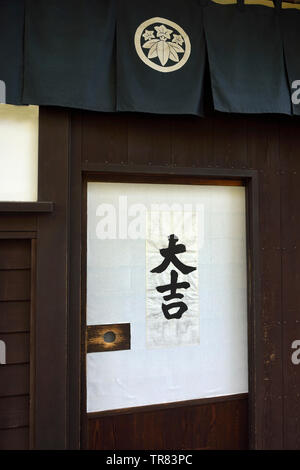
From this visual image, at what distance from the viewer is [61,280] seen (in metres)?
2.72

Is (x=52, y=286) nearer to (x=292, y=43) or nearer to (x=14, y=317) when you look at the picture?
(x=14, y=317)

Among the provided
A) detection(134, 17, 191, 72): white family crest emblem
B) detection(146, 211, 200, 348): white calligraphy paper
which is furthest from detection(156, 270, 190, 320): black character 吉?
detection(134, 17, 191, 72): white family crest emblem

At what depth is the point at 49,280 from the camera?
2.70 m

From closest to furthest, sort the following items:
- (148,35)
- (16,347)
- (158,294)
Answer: (16,347) < (148,35) < (158,294)

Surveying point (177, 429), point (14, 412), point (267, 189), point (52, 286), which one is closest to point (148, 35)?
point (267, 189)

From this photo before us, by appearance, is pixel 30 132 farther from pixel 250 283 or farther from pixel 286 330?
pixel 286 330

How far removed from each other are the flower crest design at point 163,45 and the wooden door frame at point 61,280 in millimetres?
856

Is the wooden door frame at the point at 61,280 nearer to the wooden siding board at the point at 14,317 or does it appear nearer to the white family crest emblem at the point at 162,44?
the wooden siding board at the point at 14,317

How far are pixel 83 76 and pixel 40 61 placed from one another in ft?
1.16

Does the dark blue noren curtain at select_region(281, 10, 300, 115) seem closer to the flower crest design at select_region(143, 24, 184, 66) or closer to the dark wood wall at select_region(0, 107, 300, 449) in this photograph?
the dark wood wall at select_region(0, 107, 300, 449)

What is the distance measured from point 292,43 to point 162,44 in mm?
1294

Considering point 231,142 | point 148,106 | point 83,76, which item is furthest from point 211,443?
point 83,76

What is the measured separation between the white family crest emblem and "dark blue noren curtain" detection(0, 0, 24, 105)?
964 millimetres

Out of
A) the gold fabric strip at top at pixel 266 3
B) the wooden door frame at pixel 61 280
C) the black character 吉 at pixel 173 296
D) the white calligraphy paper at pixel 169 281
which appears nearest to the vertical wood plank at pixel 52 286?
the wooden door frame at pixel 61 280
